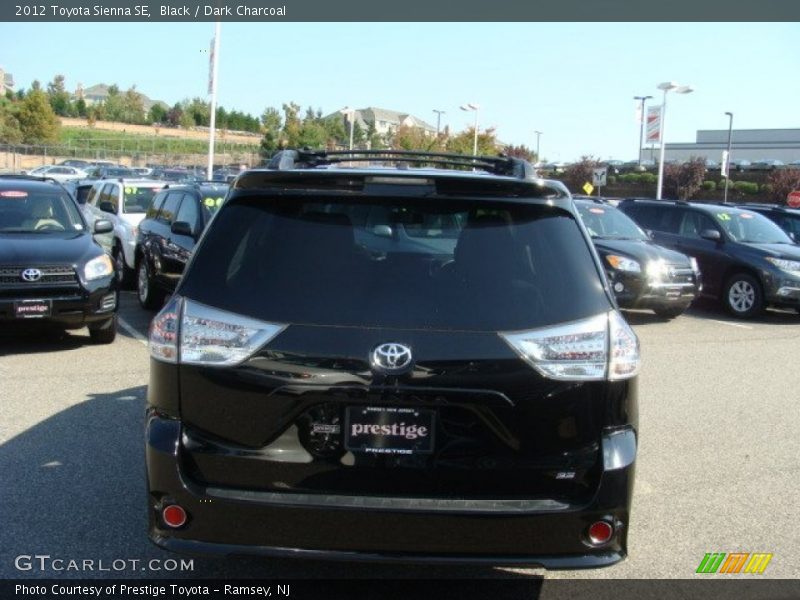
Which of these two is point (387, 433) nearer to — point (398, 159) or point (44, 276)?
point (398, 159)

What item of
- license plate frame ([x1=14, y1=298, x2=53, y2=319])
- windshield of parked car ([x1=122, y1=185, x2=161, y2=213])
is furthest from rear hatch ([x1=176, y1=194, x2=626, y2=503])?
windshield of parked car ([x1=122, y1=185, x2=161, y2=213])

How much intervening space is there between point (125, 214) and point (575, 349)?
13.3 meters

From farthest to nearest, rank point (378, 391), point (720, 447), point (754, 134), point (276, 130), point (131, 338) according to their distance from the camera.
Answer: point (754, 134), point (276, 130), point (131, 338), point (720, 447), point (378, 391)

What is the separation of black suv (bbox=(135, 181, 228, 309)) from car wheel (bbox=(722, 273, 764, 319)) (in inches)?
343

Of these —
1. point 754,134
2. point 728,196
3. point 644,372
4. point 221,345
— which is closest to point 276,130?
point 728,196

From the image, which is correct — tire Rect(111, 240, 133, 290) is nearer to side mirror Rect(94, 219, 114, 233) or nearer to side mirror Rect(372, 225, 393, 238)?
side mirror Rect(94, 219, 114, 233)

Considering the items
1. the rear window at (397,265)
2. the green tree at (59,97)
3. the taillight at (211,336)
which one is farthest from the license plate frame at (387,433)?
the green tree at (59,97)

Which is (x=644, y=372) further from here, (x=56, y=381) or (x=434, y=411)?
(x=434, y=411)

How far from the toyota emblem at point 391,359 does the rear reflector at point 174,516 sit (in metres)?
0.91

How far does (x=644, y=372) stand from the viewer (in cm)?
948

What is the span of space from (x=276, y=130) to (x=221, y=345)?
56.2 m

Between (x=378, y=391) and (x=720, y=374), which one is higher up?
(x=378, y=391)

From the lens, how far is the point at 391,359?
123 inches

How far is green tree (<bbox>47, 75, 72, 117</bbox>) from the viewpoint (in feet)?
361
